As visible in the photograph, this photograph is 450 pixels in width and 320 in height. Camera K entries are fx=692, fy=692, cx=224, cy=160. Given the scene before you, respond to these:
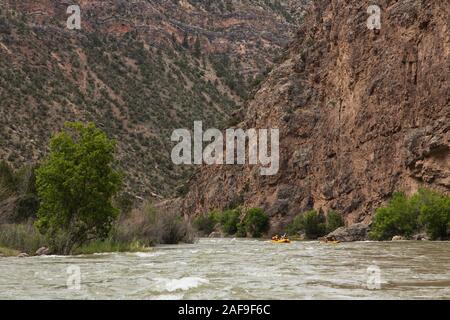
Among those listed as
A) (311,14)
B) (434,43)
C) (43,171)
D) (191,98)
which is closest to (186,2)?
(191,98)

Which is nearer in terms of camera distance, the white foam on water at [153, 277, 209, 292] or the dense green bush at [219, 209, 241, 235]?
the white foam on water at [153, 277, 209, 292]

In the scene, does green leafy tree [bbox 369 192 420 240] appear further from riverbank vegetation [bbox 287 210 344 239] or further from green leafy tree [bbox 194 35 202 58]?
green leafy tree [bbox 194 35 202 58]

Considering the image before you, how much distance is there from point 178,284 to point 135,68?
104245 millimetres

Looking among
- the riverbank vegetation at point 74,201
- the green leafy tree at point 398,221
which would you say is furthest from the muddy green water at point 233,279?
the green leafy tree at point 398,221

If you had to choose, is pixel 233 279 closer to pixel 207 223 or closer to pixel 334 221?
pixel 334 221

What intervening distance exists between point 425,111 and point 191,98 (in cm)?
6469

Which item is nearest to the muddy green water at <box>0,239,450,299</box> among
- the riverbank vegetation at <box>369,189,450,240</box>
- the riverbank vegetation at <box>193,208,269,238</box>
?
the riverbank vegetation at <box>369,189,450,240</box>

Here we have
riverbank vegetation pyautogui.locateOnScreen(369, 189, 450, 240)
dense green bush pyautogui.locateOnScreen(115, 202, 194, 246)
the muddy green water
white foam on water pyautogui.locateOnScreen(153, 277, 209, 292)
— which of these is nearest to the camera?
the muddy green water

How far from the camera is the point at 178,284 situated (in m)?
18.0

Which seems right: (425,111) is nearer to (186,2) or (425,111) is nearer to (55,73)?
(55,73)

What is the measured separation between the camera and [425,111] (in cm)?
5716

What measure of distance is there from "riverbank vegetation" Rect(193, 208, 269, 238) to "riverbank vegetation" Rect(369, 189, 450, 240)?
938 inches

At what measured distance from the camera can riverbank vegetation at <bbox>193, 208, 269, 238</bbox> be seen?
7544 cm

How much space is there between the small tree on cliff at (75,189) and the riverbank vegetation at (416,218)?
72.4 feet
